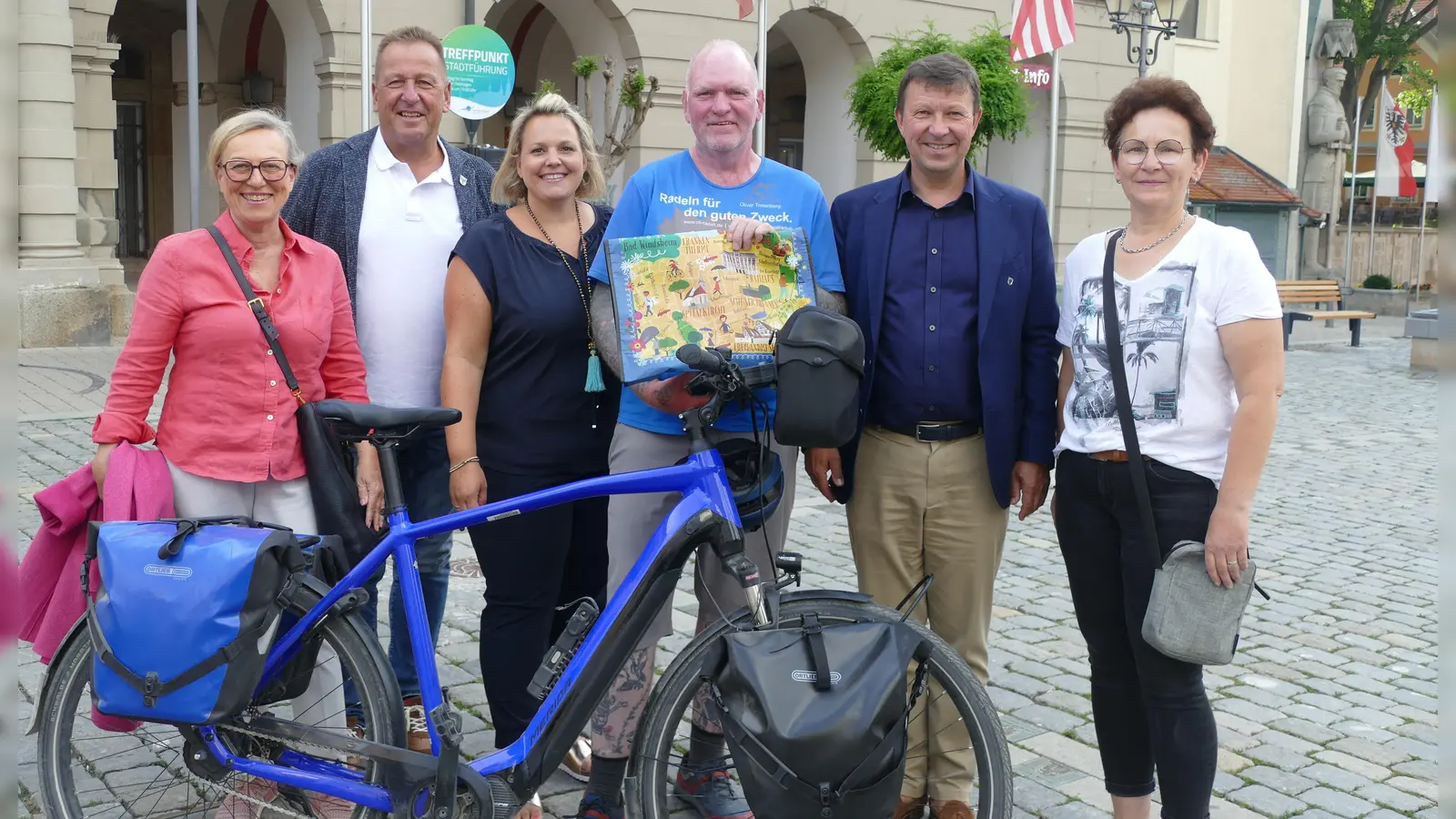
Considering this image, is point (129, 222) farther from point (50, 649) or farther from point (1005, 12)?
point (50, 649)

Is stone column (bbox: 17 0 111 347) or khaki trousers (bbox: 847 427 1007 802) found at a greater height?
stone column (bbox: 17 0 111 347)

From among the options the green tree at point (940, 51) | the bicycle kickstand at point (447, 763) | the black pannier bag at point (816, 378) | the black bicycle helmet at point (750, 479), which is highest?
the green tree at point (940, 51)

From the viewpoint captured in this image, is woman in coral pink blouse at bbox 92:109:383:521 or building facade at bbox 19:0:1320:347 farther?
building facade at bbox 19:0:1320:347

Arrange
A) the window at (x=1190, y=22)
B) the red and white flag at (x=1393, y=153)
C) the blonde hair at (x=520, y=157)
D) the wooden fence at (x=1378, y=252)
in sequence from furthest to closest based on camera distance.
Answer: the wooden fence at (x=1378, y=252) → the window at (x=1190, y=22) → the red and white flag at (x=1393, y=153) → the blonde hair at (x=520, y=157)

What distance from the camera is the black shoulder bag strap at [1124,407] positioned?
3.13 metres

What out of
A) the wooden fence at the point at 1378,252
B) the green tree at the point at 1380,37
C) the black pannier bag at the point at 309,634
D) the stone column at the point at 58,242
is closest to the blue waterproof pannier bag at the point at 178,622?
the black pannier bag at the point at 309,634

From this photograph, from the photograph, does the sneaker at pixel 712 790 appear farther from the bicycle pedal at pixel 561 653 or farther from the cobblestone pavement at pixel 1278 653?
the cobblestone pavement at pixel 1278 653

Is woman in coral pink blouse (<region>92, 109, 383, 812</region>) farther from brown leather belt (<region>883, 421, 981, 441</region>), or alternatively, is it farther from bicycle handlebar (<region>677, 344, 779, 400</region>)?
brown leather belt (<region>883, 421, 981, 441</region>)

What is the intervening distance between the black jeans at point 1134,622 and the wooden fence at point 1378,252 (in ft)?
101

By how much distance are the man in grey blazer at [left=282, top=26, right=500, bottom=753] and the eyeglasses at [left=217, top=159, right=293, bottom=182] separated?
1.79 feet

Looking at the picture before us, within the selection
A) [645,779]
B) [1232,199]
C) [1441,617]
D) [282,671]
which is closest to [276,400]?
[282,671]

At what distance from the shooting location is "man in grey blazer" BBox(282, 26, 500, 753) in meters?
3.98

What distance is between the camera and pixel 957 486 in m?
3.72

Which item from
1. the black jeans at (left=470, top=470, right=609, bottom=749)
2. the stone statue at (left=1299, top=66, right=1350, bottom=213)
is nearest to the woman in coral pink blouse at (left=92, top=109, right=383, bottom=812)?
the black jeans at (left=470, top=470, right=609, bottom=749)
